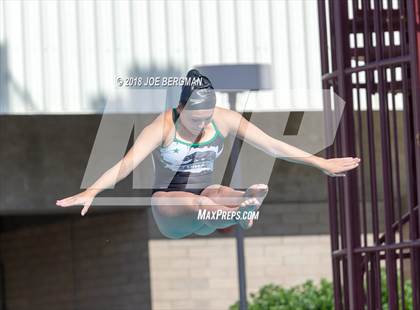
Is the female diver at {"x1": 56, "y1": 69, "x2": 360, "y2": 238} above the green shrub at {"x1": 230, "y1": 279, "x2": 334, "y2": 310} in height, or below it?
above

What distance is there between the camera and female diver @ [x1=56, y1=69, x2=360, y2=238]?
8.18m

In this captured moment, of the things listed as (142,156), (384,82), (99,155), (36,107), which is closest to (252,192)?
(142,156)

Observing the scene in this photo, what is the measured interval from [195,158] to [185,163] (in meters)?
0.07

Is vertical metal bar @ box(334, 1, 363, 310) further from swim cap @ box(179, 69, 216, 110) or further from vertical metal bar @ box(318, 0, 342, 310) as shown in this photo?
swim cap @ box(179, 69, 216, 110)

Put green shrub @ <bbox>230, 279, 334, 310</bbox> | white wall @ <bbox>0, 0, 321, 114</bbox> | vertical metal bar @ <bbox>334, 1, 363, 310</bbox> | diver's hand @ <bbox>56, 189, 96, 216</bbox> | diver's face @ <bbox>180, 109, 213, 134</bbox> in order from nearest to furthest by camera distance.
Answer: diver's hand @ <bbox>56, 189, 96, 216</bbox>
diver's face @ <bbox>180, 109, 213, 134</bbox>
vertical metal bar @ <bbox>334, 1, 363, 310</bbox>
white wall @ <bbox>0, 0, 321, 114</bbox>
green shrub @ <bbox>230, 279, 334, 310</bbox>

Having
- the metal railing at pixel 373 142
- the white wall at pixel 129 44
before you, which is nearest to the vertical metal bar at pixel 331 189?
the metal railing at pixel 373 142

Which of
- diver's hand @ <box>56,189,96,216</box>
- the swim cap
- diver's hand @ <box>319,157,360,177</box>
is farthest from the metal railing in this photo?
diver's hand @ <box>56,189,96,216</box>

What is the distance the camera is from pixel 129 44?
15.4 m

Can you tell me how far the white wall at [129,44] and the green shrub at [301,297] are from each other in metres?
2.07

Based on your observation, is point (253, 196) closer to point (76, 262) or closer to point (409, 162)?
point (409, 162)

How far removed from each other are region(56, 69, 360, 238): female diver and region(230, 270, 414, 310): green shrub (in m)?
6.80

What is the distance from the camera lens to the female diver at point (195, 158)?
8180mm

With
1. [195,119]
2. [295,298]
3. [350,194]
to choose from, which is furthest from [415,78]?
[295,298]

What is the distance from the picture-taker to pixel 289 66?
15680mm
